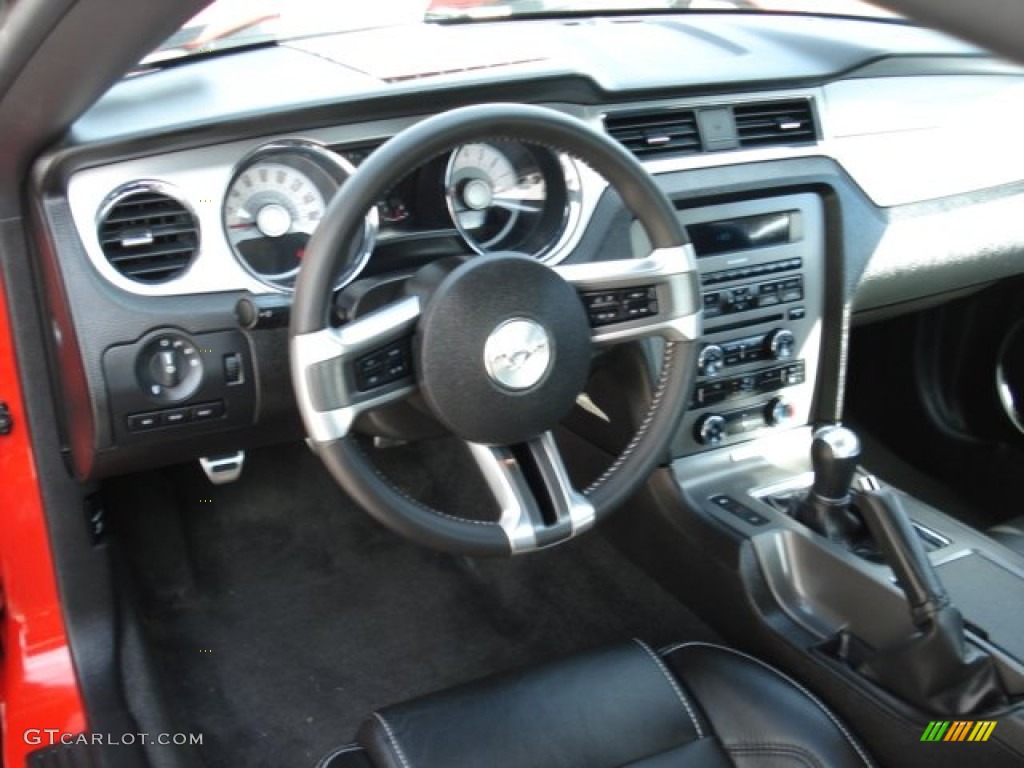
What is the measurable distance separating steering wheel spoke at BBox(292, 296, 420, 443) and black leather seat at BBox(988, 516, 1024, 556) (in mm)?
1204

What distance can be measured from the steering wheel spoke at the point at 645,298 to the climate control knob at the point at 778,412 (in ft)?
2.30

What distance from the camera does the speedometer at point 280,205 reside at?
5.54ft

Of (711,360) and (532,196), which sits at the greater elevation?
(532,196)

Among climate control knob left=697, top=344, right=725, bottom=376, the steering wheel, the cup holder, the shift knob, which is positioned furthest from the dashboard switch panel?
the cup holder

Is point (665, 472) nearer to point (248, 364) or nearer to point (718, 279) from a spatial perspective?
point (718, 279)

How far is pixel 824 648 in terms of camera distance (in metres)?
1.75

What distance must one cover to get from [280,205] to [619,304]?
591 mm

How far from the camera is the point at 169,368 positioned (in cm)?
169

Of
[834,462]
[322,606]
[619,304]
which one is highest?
[619,304]

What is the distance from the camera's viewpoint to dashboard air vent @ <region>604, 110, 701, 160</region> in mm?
1938

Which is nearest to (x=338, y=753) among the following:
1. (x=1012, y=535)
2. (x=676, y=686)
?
(x=676, y=686)

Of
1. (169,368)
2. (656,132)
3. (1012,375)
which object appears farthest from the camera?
(1012,375)

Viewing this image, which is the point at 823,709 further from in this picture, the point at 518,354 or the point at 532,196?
the point at 532,196

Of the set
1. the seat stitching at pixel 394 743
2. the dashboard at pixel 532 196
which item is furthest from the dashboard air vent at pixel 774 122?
the seat stitching at pixel 394 743
